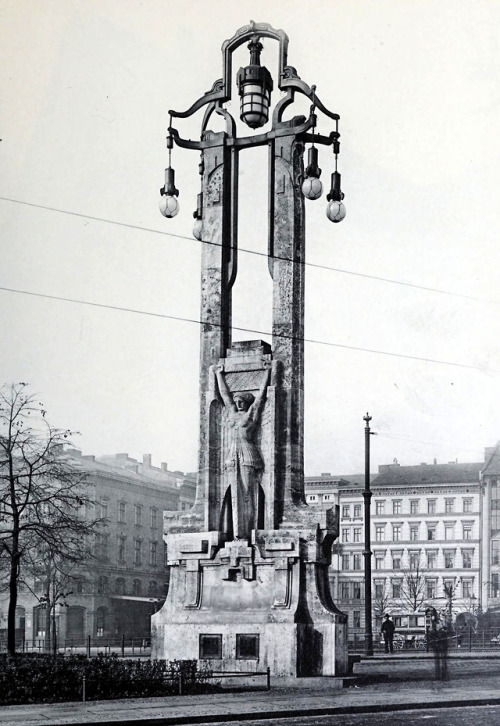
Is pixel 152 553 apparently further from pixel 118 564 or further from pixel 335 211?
pixel 335 211

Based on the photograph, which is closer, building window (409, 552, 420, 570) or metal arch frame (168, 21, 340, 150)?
metal arch frame (168, 21, 340, 150)

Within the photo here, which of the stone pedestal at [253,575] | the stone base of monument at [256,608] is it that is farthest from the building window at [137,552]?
the stone base of monument at [256,608]

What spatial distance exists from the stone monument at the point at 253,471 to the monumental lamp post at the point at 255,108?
0.04 metres

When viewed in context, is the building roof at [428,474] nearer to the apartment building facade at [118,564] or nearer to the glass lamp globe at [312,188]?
the apartment building facade at [118,564]

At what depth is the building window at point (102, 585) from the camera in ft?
265

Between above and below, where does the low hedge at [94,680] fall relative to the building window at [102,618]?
above

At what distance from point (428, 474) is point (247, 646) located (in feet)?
271

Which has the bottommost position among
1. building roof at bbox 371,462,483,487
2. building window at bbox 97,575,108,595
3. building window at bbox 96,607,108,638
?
building window at bbox 96,607,108,638

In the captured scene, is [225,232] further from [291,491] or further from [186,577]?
[186,577]

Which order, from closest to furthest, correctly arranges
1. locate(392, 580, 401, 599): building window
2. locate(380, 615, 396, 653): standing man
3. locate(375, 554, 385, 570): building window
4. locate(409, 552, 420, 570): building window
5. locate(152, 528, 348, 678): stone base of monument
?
locate(152, 528, 348, 678): stone base of monument
locate(380, 615, 396, 653): standing man
locate(392, 580, 401, 599): building window
locate(409, 552, 420, 570): building window
locate(375, 554, 385, 570): building window

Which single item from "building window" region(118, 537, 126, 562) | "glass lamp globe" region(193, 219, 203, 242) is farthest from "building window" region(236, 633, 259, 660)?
"building window" region(118, 537, 126, 562)

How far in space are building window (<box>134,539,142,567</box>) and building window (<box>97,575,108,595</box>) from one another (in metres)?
6.22

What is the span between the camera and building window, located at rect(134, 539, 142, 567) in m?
88.5

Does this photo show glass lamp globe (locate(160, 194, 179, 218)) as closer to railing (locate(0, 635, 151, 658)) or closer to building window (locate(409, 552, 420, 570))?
railing (locate(0, 635, 151, 658))
